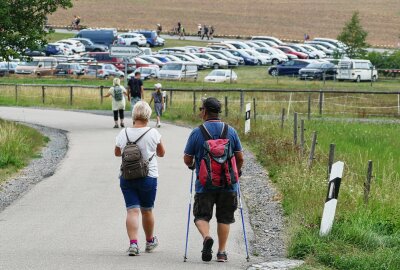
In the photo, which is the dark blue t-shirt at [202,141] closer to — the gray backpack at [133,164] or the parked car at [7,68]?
the gray backpack at [133,164]

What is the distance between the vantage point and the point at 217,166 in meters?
10.2

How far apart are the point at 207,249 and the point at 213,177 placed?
2.38 feet

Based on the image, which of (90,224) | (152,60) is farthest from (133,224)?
(152,60)

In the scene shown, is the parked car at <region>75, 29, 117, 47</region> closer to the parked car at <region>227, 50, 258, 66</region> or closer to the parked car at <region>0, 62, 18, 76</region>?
the parked car at <region>227, 50, 258, 66</region>

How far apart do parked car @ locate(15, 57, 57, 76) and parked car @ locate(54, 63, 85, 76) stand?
426 millimetres

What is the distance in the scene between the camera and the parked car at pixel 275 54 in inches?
2804

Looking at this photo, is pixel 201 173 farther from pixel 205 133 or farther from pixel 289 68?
pixel 289 68

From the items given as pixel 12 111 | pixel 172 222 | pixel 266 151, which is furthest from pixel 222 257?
pixel 12 111

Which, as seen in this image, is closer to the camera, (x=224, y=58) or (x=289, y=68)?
(x=289, y=68)

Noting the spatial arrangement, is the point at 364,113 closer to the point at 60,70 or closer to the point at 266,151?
the point at 266,151

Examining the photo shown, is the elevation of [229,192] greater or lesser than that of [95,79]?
greater

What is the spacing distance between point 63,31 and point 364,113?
57124 millimetres

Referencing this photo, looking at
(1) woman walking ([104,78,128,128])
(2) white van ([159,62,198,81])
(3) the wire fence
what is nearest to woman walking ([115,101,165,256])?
(1) woman walking ([104,78,128,128])

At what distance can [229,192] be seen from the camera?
33.9 feet
